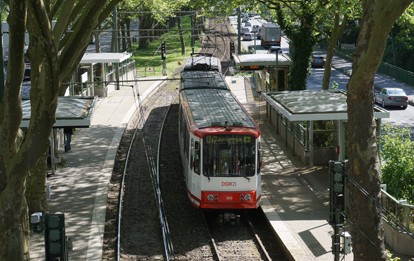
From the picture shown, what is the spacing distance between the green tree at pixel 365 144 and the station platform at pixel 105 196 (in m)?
1.32

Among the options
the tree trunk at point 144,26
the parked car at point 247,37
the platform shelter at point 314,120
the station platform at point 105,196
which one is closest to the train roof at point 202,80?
the platform shelter at point 314,120

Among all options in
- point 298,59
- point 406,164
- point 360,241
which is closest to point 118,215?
point 406,164

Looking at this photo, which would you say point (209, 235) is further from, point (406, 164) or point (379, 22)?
point (379, 22)

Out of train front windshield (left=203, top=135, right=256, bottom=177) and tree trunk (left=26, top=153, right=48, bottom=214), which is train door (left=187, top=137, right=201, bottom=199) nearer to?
train front windshield (left=203, top=135, right=256, bottom=177)

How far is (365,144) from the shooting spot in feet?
44.1

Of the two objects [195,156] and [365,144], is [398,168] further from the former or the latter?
[365,144]

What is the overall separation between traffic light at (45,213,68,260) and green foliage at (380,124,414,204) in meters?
10.6

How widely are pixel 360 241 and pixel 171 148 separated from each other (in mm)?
19020

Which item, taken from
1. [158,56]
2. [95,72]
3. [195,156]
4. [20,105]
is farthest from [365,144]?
[158,56]

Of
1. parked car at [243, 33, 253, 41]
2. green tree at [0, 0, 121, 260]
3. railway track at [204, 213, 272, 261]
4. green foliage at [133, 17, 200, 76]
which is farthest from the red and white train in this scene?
parked car at [243, 33, 253, 41]

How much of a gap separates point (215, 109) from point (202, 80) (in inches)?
289

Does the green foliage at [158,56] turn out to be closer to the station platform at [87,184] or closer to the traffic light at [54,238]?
the station platform at [87,184]

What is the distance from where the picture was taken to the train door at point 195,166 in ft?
67.7

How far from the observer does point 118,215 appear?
21.9 metres
